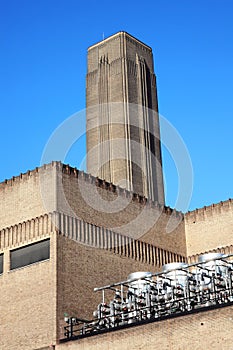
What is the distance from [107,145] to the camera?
2965 inches

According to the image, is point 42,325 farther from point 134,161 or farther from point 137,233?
point 134,161

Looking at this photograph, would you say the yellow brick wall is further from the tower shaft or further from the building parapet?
the tower shaft

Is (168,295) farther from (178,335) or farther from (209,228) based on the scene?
(209,228)

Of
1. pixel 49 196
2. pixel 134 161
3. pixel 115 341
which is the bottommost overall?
pixel 115 341

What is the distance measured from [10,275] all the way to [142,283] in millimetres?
6808

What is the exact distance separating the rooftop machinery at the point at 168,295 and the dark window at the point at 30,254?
11.0 ft

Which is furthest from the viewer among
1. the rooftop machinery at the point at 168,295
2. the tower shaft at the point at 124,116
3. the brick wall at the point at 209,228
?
the tower shaft at the point at 124,116

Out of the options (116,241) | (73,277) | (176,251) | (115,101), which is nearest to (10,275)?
(73,277)

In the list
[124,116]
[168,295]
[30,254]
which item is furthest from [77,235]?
[124,116]

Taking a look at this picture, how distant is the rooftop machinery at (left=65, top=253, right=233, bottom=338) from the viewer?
27.0 m

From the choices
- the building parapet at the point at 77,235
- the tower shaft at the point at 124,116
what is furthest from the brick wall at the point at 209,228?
the tower shaft at the point at 124,116

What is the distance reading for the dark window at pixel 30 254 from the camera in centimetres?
3169

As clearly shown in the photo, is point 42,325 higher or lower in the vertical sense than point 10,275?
lower

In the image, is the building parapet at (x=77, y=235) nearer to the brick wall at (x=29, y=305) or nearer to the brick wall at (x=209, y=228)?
the brick wall at (x=29, y=305)
